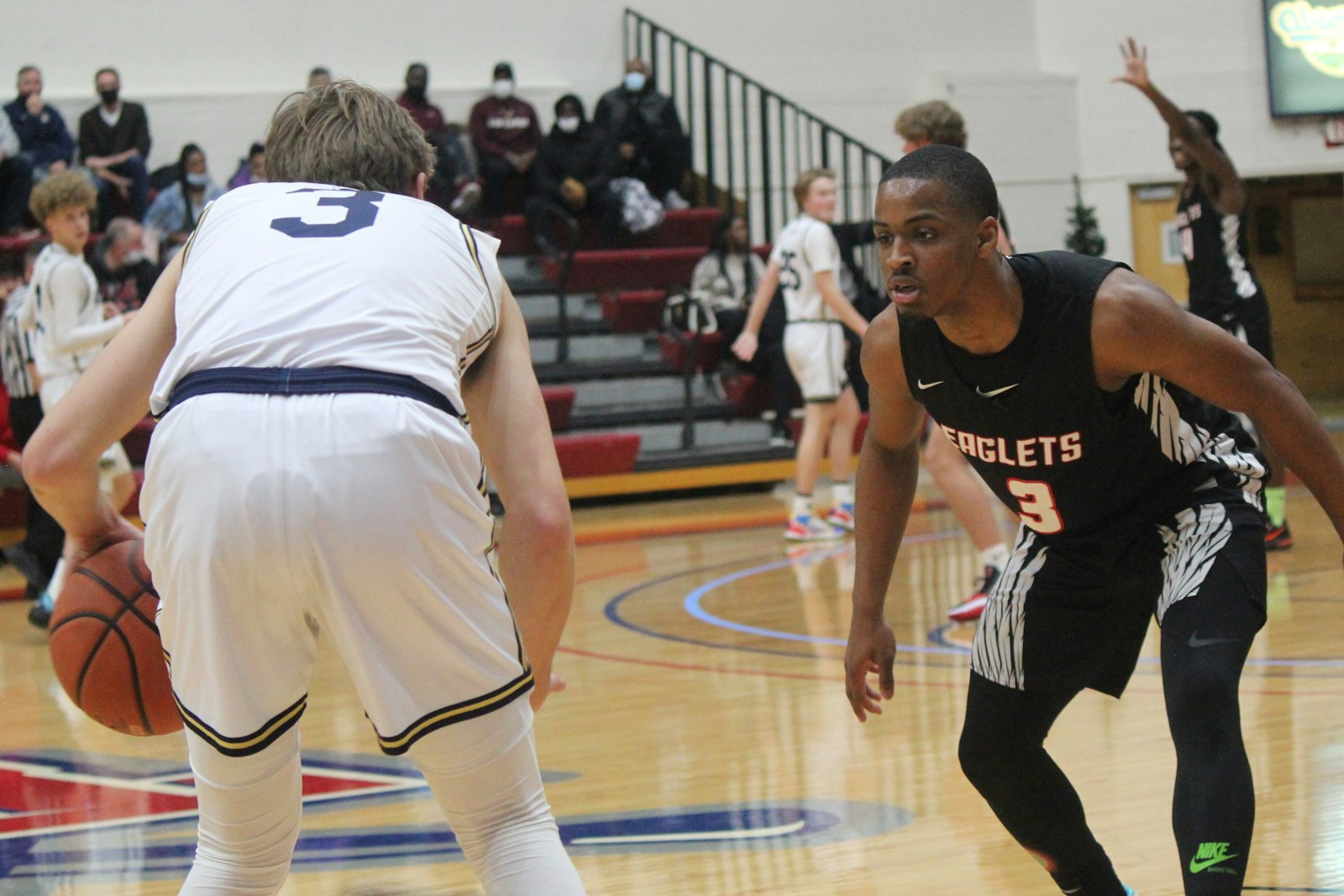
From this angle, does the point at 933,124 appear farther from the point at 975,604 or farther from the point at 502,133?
the point at 502,133

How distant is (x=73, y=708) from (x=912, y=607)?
10.1 ft

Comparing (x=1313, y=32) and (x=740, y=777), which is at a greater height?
(x=1313, y=32)

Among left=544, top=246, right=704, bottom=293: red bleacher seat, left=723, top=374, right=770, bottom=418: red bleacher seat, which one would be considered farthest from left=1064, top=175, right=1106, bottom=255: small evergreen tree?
left=723, top=374, right=770, bottom=418: red bleacher seat

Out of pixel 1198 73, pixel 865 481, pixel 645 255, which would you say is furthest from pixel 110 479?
pixel 1198 73

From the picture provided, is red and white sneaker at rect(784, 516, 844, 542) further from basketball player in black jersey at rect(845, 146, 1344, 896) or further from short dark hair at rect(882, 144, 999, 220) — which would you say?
short dark hair at rect(882, 144, 999, 220)

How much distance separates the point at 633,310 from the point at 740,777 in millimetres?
8158

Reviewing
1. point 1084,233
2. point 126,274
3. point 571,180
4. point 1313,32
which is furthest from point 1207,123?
point 1313,32

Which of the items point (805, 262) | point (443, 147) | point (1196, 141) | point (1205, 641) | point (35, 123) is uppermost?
point (35, 123)

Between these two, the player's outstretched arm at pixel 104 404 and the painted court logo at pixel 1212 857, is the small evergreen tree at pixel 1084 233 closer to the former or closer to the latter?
the painted court logo at pixel 1212 857

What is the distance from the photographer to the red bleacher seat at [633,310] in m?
11.7

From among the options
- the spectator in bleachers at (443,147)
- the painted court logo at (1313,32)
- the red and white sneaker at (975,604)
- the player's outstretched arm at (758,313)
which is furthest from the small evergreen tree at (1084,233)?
the red and white sneaker at (975,604)

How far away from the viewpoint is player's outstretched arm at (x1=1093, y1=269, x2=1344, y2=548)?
2293mm

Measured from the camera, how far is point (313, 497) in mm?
1763

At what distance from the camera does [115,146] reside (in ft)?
36.4
